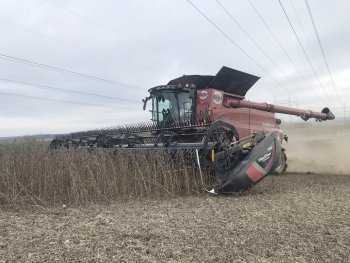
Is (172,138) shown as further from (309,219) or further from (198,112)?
(309,219)

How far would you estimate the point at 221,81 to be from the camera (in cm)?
1012

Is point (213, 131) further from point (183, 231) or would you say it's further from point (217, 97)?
point (183, 231)

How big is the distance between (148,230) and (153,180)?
2.58m

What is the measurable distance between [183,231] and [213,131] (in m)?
3.19

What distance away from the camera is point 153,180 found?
21.5 feet

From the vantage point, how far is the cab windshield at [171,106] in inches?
380

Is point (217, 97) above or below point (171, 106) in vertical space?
above

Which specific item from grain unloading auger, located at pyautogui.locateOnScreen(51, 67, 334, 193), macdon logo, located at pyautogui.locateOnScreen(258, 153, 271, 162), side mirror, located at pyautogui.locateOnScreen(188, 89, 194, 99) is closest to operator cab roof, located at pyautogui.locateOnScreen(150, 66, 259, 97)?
grain unloading auger, located at pyautogui.locateOnScreen(51, 67, 334, 193)

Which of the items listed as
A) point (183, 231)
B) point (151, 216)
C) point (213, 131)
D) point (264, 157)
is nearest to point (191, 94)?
point (213, 131)

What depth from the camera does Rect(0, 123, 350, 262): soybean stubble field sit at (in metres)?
3.34

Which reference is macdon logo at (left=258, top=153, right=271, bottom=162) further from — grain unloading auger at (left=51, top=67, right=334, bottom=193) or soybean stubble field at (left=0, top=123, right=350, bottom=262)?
soybean stubble field at (left=0, top=123, right=350, bottom=262)

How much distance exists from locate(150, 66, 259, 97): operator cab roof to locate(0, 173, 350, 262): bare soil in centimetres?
461

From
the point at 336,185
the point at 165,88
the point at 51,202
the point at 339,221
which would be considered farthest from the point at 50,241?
the point at 165,88

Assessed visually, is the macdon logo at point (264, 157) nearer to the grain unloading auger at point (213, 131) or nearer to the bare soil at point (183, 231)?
the grain unloading auger at point (213, 131)
